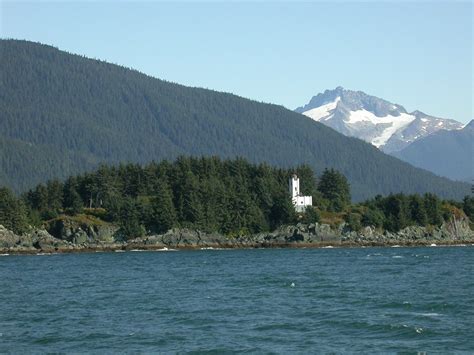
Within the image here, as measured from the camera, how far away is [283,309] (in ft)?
200

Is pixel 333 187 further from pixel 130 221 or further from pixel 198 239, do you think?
pixel 130 221

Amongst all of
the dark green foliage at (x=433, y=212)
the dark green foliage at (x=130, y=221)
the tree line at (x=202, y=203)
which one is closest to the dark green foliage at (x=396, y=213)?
the tree line at (x=202, y=203)

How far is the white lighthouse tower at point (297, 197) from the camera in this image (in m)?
176

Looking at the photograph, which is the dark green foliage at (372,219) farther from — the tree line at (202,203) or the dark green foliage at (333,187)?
the dark green foliage at (333,187)

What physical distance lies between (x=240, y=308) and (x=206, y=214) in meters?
98.3

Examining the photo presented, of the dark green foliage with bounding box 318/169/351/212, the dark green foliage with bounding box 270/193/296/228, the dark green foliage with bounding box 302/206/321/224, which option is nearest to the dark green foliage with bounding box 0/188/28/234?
the dark green foliage with bounding box 270/193/296/228

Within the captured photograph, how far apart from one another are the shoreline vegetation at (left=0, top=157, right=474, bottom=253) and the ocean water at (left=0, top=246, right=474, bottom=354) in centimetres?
4796

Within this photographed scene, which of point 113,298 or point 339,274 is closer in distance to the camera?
point 113,298

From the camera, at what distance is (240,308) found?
203 ft

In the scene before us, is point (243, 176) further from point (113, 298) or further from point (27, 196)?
point (113, 298)

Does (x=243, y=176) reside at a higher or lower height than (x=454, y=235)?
higher

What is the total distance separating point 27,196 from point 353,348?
133 metres

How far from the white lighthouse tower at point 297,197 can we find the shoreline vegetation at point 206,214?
1.56m

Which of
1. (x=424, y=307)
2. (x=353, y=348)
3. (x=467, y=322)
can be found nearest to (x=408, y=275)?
(x=424, y=307)
